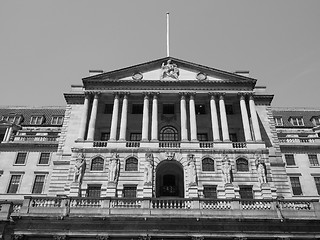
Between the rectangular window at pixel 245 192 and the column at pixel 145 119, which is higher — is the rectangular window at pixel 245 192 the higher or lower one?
the lower one

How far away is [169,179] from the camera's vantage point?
4281 centimetres

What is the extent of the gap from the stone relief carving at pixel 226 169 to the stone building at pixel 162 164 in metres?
0.13

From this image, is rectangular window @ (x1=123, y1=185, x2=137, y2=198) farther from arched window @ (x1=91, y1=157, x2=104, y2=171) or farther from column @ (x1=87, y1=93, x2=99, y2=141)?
column @ (x1=87, y1=93, x2=99, y2=141)

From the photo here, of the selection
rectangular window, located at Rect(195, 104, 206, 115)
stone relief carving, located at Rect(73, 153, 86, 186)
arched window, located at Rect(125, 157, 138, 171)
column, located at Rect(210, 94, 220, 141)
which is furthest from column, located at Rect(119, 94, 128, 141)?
column, located at Rect(210, 94, 220, 141)

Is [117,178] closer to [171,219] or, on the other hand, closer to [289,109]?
[171,219]

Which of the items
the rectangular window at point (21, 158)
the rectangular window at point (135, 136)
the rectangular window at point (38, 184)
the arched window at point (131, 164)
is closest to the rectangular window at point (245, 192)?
the arched window at point (131, 164)

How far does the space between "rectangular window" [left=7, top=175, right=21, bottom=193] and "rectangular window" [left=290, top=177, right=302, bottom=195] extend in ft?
134

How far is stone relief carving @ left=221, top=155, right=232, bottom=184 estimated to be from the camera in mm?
38500

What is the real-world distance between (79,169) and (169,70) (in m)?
20.1

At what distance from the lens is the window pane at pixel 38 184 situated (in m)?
48.2

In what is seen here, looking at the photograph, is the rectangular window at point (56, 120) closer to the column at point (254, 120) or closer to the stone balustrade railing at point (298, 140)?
the column at point (254, 120)

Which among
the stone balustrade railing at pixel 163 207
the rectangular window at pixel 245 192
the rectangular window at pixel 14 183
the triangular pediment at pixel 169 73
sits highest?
the triangular pediment at pixel 169 73

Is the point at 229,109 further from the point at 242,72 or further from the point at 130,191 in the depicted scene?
the point at 130,191

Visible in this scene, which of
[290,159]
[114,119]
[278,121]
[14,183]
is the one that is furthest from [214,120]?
[14,183]
